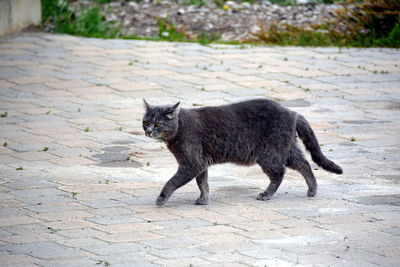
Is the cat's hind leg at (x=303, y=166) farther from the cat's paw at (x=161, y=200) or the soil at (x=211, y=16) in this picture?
the soil at (x=211, y=16)

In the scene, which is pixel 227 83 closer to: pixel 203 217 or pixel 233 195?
pixel 233 195

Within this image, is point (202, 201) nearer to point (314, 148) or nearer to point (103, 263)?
point (314, 148)

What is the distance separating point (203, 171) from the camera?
6219mm

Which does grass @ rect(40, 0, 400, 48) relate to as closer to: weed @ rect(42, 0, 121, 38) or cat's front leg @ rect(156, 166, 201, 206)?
weed @ rect(42, 0, 121, 38)

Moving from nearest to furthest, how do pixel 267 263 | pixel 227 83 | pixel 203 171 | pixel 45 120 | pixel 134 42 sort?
pixel 267 263, pixel 203 171, pixel 45 120, pixel 227 83, pixel 134 42

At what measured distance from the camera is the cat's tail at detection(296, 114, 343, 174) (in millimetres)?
6363

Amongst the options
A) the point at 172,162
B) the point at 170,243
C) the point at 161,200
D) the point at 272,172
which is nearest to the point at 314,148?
the point at 272,172

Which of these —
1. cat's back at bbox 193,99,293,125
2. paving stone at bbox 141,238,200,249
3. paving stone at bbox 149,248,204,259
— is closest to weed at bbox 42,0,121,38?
cat's back at bbox 193,99,293,125

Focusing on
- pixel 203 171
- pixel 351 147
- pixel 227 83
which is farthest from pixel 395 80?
pixel 203 171

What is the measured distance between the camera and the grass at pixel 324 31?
12602 millimetres

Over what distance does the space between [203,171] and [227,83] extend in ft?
13.5

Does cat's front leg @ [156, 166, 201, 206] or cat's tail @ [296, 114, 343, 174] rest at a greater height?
cat's tail @ [296, 114, 343, 174]

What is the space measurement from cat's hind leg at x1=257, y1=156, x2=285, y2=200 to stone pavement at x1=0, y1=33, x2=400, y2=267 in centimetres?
11

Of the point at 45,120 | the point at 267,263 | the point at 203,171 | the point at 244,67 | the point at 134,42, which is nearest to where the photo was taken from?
the point at 267,263
